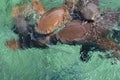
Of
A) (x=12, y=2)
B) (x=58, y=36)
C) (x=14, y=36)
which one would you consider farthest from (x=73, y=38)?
(x=12, y=2)

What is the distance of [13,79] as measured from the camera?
19.5ft

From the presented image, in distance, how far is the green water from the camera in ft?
18.5

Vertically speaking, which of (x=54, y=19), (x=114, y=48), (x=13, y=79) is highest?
(x=54, y=19)

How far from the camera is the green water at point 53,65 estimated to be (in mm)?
5648

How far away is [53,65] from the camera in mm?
5875

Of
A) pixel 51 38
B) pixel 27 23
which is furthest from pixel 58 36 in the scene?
pixel 27 23

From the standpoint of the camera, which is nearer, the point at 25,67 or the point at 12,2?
the point at 25,67

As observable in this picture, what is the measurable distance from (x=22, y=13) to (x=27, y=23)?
0.25m

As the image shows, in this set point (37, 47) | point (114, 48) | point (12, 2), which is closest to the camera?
point (114, 48)

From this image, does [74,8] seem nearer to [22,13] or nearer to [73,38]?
[73,38]

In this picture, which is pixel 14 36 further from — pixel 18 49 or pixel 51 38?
pixel 51 38

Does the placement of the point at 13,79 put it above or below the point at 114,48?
below

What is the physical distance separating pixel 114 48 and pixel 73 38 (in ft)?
2.01

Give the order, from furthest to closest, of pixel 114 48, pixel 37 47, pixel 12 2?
pixel 12 2, pixel 37 47, pixel 114 48
